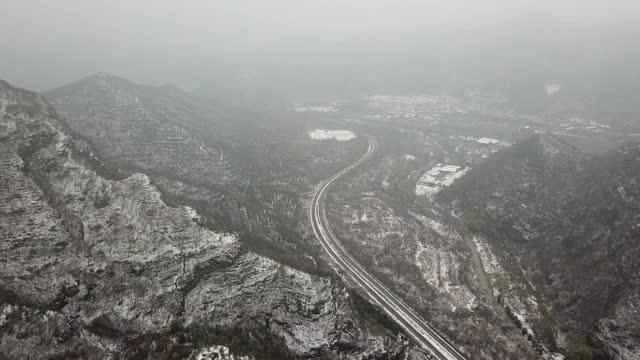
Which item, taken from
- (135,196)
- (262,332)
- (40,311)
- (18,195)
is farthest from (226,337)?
(18,195)

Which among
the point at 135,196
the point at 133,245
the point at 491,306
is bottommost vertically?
the point at 491,306

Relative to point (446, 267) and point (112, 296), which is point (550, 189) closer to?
point (446, 267)

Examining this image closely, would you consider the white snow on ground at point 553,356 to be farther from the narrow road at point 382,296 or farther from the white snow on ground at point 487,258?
the white snow on ground at point 487,258

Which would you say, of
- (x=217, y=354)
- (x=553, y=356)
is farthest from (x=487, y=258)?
(x=217, y=354)

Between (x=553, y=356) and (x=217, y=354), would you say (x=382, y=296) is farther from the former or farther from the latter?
(x=217, y=354)

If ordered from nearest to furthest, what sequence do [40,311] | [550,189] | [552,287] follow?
1. [40,311]
2. [552,287]
3. [550,189]

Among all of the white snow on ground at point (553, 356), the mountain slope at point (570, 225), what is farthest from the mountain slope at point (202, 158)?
the mountain slope at point (570, 225)

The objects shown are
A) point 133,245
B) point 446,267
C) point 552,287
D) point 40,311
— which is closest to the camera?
point 40,311

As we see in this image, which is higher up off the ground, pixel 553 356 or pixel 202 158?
pixel 202 158
